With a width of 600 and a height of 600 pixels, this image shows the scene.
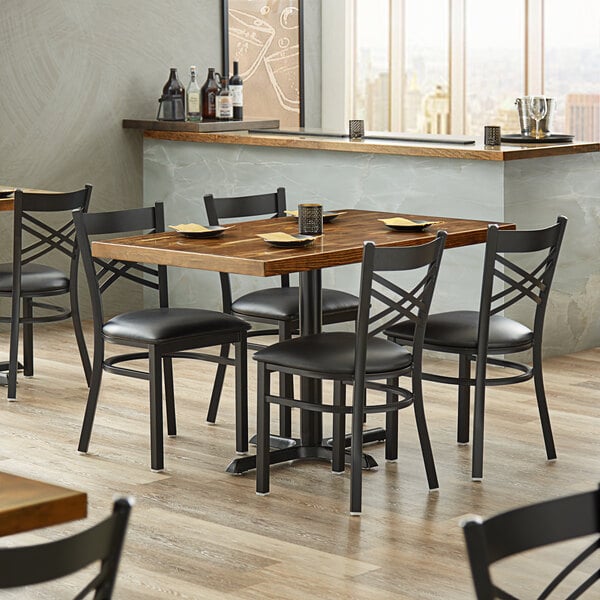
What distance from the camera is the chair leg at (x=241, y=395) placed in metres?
3.92

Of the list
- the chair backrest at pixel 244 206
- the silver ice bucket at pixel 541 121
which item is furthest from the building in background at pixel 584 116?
the chair backrest at pixel 244 206

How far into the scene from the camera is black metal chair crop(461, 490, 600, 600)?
1393 millimetres

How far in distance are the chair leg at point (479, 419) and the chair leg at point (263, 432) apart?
0.63 m

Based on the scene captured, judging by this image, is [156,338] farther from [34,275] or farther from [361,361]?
[34,275]

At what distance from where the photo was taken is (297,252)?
141 inches

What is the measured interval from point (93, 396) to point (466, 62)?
4283mm

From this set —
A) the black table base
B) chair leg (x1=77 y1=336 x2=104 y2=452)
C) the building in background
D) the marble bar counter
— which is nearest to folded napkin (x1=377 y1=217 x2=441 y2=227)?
the black table base

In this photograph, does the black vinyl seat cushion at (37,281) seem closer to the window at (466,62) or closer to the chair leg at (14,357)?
the chair leg at (14,357)

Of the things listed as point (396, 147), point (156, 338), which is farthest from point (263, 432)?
→ point (396, 147)

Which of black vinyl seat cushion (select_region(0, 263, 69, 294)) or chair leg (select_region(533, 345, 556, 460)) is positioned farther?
black vinyl seat cushion (select_region(0, 263, 69, 294))

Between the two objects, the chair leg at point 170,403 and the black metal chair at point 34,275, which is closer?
the chair leg at point 170,403

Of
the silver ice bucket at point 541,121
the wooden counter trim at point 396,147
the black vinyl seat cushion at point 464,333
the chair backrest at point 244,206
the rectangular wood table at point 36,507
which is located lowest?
the black vinyl seat cushion at point 464,333

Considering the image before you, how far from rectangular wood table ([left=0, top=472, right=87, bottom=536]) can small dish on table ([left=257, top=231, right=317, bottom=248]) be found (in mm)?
1990

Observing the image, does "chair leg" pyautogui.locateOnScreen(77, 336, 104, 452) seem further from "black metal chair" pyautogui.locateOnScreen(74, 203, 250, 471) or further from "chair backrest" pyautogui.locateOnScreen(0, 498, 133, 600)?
"chair backrest" pyautogui.locateOnScreen(0, 498, 133, 600)
